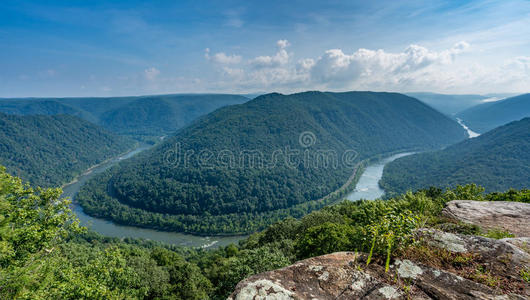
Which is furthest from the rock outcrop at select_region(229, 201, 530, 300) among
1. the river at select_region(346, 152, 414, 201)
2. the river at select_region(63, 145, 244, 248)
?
the river at select_region(346, 152, 414, 201)

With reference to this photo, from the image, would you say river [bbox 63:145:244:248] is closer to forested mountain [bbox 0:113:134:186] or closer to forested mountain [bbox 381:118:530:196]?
forested mountain [bbox 0:113:134:186]

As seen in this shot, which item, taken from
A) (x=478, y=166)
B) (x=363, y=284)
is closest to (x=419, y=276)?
(x=363, y=284)

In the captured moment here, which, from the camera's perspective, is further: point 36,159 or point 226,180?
point 36,159

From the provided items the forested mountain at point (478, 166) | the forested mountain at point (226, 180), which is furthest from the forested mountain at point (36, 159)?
the forested mountain at point (478, 166)

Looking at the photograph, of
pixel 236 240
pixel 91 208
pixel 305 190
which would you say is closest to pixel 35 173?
pixel 91 208

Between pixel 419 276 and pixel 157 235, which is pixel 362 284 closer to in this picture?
pixel 419 276

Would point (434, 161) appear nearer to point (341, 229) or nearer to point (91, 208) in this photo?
point (341, 229)

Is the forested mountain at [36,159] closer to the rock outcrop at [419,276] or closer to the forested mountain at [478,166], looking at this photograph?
the rock outcrop at [419,276]
